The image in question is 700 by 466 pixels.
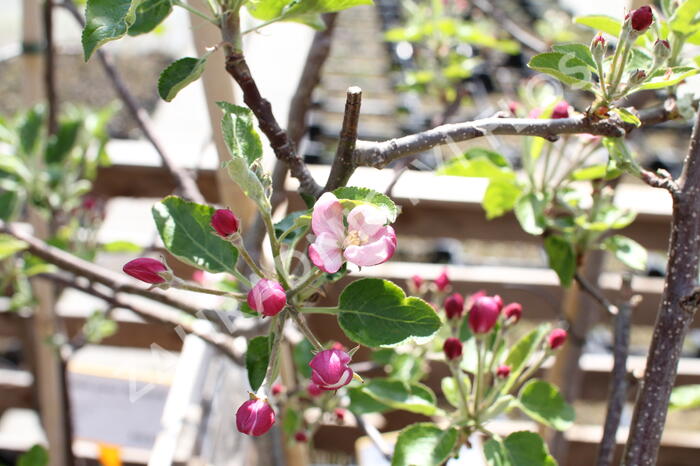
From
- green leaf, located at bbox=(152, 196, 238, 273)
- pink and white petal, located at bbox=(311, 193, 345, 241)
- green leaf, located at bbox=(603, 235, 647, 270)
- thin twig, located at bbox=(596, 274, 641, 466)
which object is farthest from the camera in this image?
green leaf, located at bbox=(603, 235, 647, 270)

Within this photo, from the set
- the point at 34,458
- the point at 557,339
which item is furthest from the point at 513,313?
the point at 34,458

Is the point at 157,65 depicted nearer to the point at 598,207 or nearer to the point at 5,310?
the point at 5,310

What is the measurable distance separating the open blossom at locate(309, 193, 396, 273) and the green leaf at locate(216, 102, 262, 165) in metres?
0.09

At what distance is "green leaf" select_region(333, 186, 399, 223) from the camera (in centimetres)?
43

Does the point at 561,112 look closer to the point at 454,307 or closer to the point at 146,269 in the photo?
the point at 454,307

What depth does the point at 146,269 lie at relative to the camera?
0.49 metres

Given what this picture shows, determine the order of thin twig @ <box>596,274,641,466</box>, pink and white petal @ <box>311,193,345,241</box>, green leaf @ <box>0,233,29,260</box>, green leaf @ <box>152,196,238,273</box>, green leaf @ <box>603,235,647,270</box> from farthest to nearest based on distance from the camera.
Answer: green leaf @ <box>0,233,29,260</box> → green leaf @ <box>603,235,647,270</box> → thin twig @ <box>596,274,641,466</box> → green leaf @ <box>152,196,238,273</box> → pink and white petal @ <box>311,193,345,241</box>

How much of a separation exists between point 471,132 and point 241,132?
6.7 inches

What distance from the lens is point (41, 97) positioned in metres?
1.44

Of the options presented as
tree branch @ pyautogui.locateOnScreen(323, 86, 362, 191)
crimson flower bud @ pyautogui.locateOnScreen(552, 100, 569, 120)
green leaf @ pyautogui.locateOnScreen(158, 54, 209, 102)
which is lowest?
tree branch @ pyautogui.locateOnScreen(323, 86, 362, 191)

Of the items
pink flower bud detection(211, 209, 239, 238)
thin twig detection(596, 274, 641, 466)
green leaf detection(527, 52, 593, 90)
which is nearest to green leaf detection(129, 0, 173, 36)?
pink flower bud detection(211, 209, 239, 238)

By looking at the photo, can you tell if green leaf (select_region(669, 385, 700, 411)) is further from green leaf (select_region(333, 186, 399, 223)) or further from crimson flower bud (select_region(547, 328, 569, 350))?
green leaf (select_region(333, 186, 399, 223))

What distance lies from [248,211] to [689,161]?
23.1 inches

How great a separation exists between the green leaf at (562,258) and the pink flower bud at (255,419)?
46 centimetres
